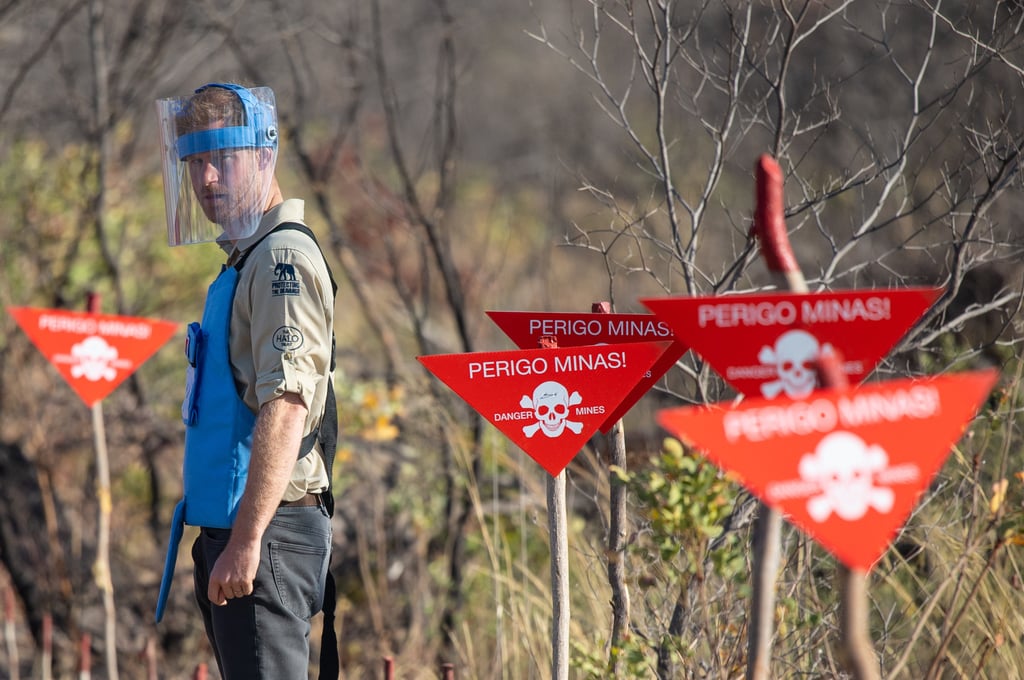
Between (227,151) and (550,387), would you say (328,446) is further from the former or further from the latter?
(227,151)

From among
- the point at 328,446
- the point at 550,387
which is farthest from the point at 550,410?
the point at 328,446

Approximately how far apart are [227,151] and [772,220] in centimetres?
145

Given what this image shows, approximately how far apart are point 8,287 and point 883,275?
17.1 ft

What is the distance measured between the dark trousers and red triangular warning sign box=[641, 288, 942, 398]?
1.16 metres

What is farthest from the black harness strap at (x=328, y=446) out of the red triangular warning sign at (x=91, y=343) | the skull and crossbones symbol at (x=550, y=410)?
the red triangular warning sign at (x=91, y=343)

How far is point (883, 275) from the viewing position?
666 cm

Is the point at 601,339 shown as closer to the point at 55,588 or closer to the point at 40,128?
the point at 55,588

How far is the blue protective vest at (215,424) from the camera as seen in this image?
254cm

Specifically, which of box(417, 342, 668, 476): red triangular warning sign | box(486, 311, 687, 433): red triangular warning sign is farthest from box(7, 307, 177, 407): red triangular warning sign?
box(417, 342, 668, 476): red triangular warning sign

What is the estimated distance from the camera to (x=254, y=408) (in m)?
2.57

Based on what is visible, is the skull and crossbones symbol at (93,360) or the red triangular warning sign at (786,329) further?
the skull and crossbones symbol at (93,360)

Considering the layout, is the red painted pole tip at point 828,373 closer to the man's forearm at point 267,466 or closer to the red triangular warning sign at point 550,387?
the red triangular warning sign at point 550,387

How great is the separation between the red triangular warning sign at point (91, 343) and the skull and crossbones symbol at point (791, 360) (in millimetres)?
2630

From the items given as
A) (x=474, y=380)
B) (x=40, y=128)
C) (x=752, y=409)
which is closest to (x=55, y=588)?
(x=40, y=128)
